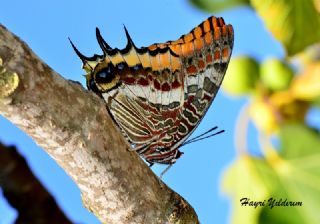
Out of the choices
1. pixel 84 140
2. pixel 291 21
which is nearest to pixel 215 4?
pixel 291 21

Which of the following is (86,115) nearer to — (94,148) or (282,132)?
(94,148)

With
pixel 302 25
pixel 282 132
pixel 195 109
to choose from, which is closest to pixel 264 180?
pixel 282 132

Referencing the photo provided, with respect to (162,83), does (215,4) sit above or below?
above

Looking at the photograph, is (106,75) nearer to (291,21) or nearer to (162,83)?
(162,83)

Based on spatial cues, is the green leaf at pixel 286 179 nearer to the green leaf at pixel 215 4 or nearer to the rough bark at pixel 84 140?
the green leaf at pixel 215 4

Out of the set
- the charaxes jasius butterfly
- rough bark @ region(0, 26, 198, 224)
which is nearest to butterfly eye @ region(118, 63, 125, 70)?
the charaxes jasius butterfly

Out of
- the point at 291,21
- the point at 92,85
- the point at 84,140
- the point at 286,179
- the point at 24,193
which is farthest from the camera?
the point at 286,179

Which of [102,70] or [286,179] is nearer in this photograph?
[102,70]
